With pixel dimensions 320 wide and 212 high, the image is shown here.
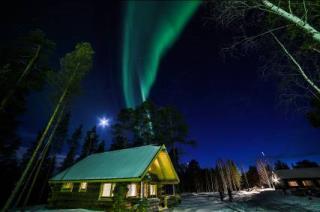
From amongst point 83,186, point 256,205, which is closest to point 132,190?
point 83,186

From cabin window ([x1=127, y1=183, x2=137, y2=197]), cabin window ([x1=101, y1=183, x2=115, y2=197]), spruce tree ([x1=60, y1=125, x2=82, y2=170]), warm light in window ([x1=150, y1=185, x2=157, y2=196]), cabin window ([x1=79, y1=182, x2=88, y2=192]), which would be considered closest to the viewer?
cabin window ([x1=101, y1=183, x2=115, y2=197])

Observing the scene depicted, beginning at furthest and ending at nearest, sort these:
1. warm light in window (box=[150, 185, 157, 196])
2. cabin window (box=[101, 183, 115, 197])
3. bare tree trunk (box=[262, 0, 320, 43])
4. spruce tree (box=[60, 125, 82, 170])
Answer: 1. spruce tree (box=[60, 125, 82, 170])
2. warm light in window (box=[150, 185, 157, 196])
3. cabin window (box=[101, 183, 115, 197])
4. bare tree trunk (box=[262, 0, 320, 43])

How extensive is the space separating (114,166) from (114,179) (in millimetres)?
2790

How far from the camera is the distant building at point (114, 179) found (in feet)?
56.6

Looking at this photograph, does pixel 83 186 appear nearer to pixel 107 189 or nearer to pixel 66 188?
pixel 66 188

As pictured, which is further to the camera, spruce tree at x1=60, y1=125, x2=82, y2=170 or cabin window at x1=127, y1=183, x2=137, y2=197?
spruce tree at x1=60, y1=125, x2=82, y2=170

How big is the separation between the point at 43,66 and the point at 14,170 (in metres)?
23.4

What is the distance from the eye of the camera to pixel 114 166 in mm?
19641

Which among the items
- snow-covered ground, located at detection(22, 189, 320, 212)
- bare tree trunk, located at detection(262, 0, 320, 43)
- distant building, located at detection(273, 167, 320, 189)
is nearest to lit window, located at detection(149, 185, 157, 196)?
snow-covered ground, located at detection(22, 189, 320, 212)

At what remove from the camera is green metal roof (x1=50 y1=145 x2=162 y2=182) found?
17.2 meters

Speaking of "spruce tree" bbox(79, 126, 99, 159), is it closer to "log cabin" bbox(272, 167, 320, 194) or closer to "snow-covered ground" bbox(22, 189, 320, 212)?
"snow-covered ground" bbox(22, 189, 320, 212)

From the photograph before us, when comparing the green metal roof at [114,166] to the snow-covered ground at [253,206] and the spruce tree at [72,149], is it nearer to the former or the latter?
the snow-covered ground at [253,206]

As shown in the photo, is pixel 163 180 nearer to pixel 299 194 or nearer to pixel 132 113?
pixel 132 113

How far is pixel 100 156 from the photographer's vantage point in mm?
24984
